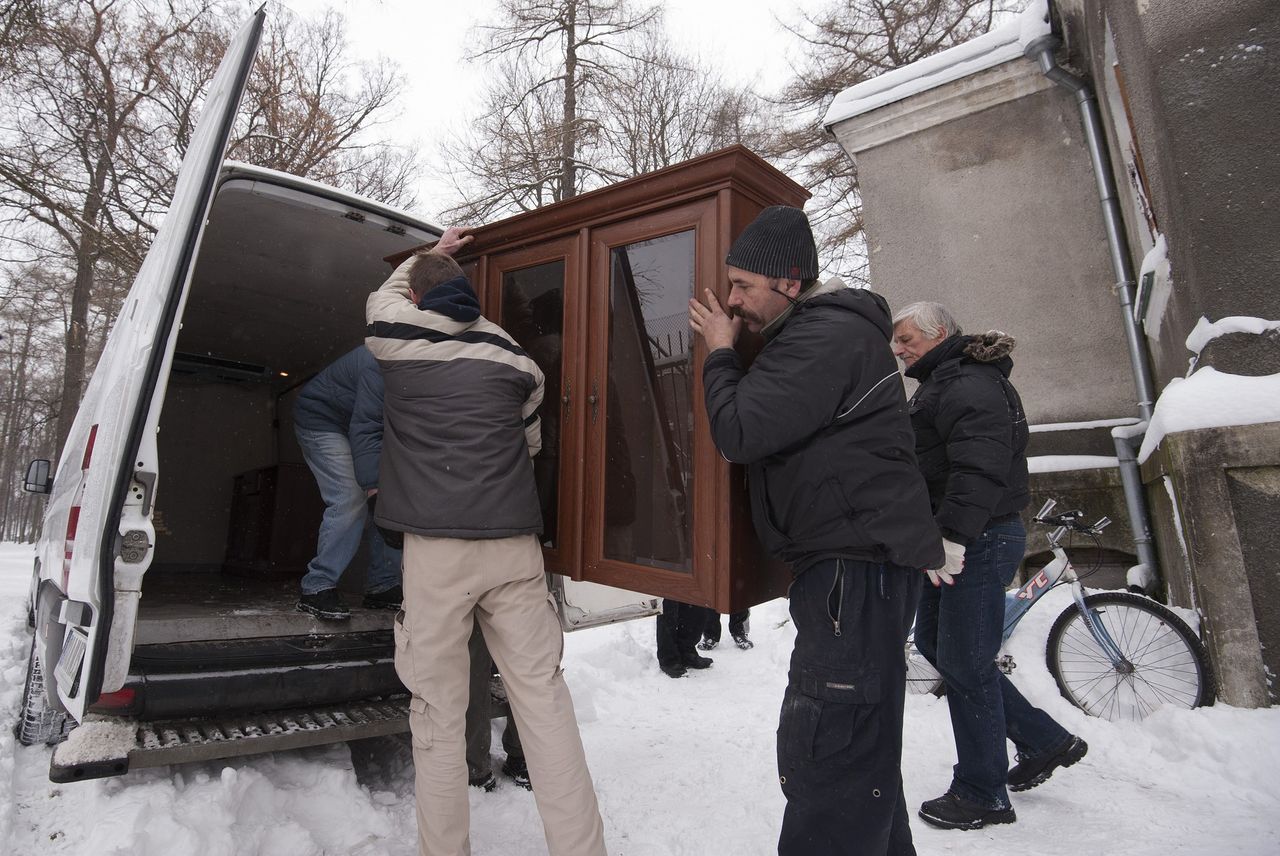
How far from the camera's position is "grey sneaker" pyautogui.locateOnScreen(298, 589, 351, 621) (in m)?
3.46

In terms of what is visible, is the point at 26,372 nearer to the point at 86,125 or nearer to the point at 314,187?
the point at 86,125

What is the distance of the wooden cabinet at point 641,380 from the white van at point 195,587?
95 centimetres

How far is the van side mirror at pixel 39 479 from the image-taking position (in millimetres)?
4074

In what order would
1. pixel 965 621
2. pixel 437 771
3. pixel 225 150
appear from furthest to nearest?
pixel 965 621, pixel 225 150, pixel 437 771

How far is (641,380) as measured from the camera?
2.73 meters

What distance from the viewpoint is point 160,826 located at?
243 cm

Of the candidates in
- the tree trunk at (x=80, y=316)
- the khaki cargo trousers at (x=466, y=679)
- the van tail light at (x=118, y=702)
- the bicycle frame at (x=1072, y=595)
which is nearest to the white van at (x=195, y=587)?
the van tail light at (x=118, y=702)

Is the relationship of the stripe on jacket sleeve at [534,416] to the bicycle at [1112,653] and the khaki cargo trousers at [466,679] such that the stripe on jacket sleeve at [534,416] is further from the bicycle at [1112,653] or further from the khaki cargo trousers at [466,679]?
the bicycle at [1112,653]

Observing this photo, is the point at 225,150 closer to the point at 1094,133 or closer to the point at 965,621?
the point at 965,621

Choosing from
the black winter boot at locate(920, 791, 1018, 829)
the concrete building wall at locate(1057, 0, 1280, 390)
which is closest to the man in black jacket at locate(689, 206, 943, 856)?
the black winter boot at locate(920, 791, 1018, 829)

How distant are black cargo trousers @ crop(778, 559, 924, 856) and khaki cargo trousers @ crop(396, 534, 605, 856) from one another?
785mm

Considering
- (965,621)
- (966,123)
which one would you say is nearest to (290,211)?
(965,621)

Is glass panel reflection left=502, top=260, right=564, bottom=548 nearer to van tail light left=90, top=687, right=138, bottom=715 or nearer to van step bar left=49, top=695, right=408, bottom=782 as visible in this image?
van step bar left=49, top=695, right=408, bottom=782

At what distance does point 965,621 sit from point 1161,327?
3.62 meters
